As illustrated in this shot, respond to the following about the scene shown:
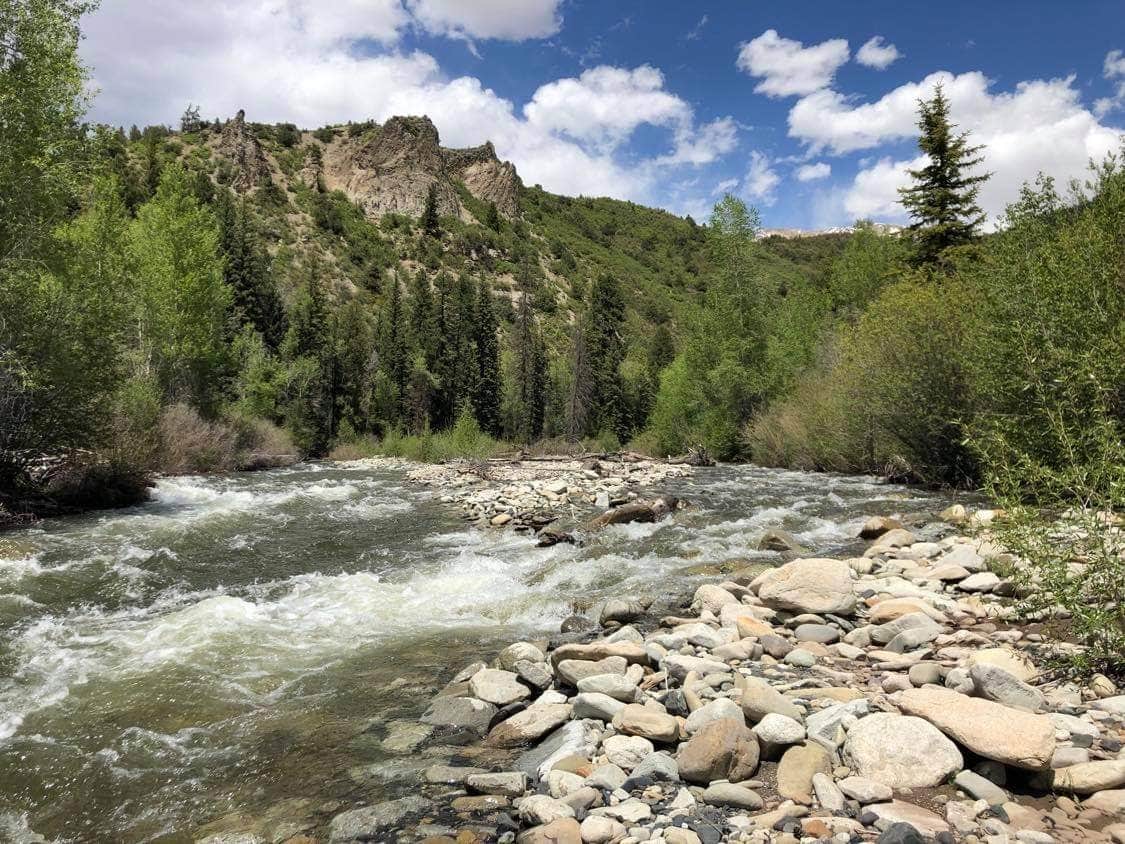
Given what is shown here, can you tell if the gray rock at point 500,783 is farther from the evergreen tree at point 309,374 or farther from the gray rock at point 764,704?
the evergreen tree at point 309,374

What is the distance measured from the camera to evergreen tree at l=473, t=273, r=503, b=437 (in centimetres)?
5962

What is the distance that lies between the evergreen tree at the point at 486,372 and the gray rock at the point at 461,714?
52.9 meters

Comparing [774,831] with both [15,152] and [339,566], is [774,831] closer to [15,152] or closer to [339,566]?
[339,566]

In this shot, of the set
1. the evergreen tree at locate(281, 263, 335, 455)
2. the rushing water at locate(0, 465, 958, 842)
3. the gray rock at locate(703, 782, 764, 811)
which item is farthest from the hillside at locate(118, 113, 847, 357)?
the gray rock at locate(703, 782, 764, 811)

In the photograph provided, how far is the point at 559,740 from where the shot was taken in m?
4.71

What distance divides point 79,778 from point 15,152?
A: 16.6 metres

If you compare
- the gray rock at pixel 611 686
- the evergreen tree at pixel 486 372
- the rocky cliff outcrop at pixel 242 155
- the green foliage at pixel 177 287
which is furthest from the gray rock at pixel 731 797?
the rocky cliff outcrop at pixel 242 155

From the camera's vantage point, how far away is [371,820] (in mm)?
3975

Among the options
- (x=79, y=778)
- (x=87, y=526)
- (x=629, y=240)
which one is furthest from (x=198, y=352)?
(x=629, y=240)

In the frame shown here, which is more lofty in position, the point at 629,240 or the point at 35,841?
the point at 629,240

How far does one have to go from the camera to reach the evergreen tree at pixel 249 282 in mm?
49375

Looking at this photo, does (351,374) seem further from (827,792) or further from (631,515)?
(827,792)

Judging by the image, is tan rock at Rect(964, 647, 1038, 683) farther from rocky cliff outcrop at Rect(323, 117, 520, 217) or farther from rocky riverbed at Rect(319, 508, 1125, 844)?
rocky cliff outcrop at Rect(323, 117, 520, 217)

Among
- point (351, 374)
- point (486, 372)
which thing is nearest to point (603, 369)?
point (486, 372)
